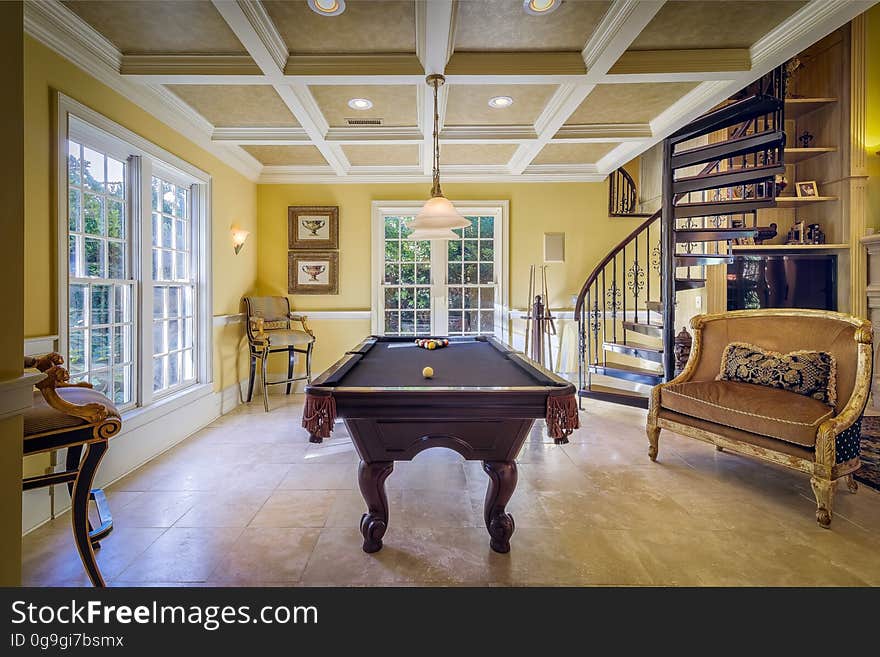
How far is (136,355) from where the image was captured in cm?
341

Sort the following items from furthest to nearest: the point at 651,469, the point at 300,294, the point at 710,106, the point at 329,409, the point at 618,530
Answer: the point at 300,294 < the point at 710,106 < the point at 651,469 < the point at 618,530 < the point at 329,409

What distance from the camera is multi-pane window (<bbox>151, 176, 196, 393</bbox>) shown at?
3822mm

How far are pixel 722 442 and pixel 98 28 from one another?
472 cm

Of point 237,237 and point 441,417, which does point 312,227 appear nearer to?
point 237,237

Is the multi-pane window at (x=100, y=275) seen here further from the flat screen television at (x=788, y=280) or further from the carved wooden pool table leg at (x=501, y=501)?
the flat screen television at (x=788, y=280)

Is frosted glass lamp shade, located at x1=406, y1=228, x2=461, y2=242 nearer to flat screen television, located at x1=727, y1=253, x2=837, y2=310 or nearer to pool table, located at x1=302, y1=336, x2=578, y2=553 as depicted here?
pool table, located at x1=302, y1=336, x2=578, y2=553

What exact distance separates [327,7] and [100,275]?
91.1 inches

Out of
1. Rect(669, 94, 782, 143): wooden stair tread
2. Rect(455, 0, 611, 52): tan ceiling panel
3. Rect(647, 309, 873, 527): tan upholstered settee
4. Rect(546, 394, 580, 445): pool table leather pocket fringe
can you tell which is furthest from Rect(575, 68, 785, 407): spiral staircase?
Rect(546, 394, 580, 445): pool table leather pocket fringe

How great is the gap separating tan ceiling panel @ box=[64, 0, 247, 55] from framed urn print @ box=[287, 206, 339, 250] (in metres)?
2.79

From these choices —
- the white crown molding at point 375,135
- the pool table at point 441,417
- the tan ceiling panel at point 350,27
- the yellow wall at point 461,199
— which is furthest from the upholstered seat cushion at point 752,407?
the white crown molding at point 375,135

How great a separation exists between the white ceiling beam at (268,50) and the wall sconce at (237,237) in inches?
61.8

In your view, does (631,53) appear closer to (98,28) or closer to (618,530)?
(618,530)

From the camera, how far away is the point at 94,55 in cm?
278
